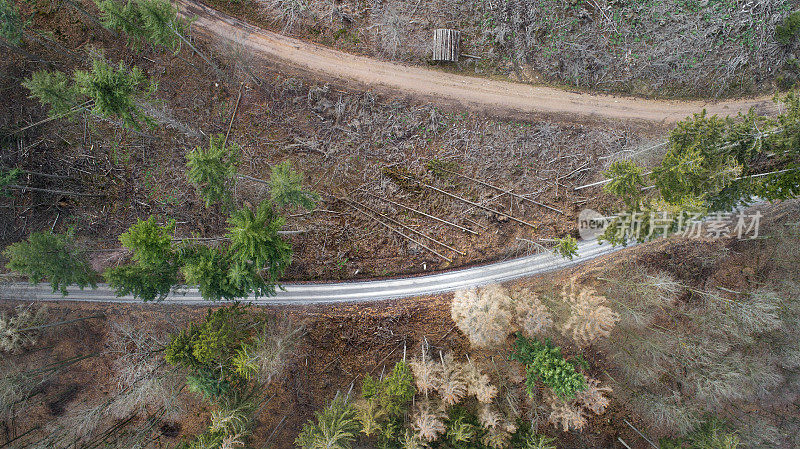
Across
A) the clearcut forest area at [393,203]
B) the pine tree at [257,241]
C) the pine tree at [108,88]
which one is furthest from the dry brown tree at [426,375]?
the pine tree at [108,88]

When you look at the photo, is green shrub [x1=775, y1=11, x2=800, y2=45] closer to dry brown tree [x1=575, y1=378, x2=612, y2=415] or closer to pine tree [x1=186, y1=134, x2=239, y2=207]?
dry brown tree [x1=575, y1=378, x2=612, y2=415]

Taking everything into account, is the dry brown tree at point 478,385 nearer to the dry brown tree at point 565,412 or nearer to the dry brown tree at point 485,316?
the dry brown tree at point 485,316

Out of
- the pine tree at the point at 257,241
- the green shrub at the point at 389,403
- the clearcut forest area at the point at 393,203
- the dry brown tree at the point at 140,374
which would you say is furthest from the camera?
the clearcut forest area at the point at 393,203

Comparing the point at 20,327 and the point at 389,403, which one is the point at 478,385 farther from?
the point at 20,327

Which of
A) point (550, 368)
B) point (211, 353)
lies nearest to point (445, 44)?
point (550, 368)

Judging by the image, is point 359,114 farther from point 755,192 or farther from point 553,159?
point 755,192

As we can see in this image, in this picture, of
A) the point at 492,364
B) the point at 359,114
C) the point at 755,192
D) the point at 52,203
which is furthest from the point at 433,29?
the point at 52,203
